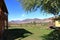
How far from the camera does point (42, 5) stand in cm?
1670

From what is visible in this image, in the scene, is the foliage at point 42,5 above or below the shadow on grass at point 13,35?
above

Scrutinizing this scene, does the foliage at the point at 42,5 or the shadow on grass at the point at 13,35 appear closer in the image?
the foliage at the point at 42,5

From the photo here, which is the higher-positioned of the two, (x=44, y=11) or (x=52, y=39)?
(x=44, y=11)

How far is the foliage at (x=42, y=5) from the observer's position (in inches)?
584

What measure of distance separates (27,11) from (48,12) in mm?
1930

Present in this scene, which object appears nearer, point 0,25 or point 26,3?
point 26,3

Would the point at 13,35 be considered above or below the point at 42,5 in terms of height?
below

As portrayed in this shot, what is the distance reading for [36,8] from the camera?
1780 centimetres

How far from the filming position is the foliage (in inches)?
584

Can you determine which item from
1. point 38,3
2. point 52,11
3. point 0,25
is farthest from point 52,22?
point 38,3

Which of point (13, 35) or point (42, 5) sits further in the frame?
point (13, 35)

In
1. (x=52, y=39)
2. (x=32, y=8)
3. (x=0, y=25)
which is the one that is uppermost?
(x=32, y=8)

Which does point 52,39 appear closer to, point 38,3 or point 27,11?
point 27,11

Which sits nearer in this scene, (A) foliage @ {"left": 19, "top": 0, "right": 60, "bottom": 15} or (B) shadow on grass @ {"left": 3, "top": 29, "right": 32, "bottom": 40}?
(A) foliage @ {"left": 19, "top": 0, "right": 60, "bottom": 15}
